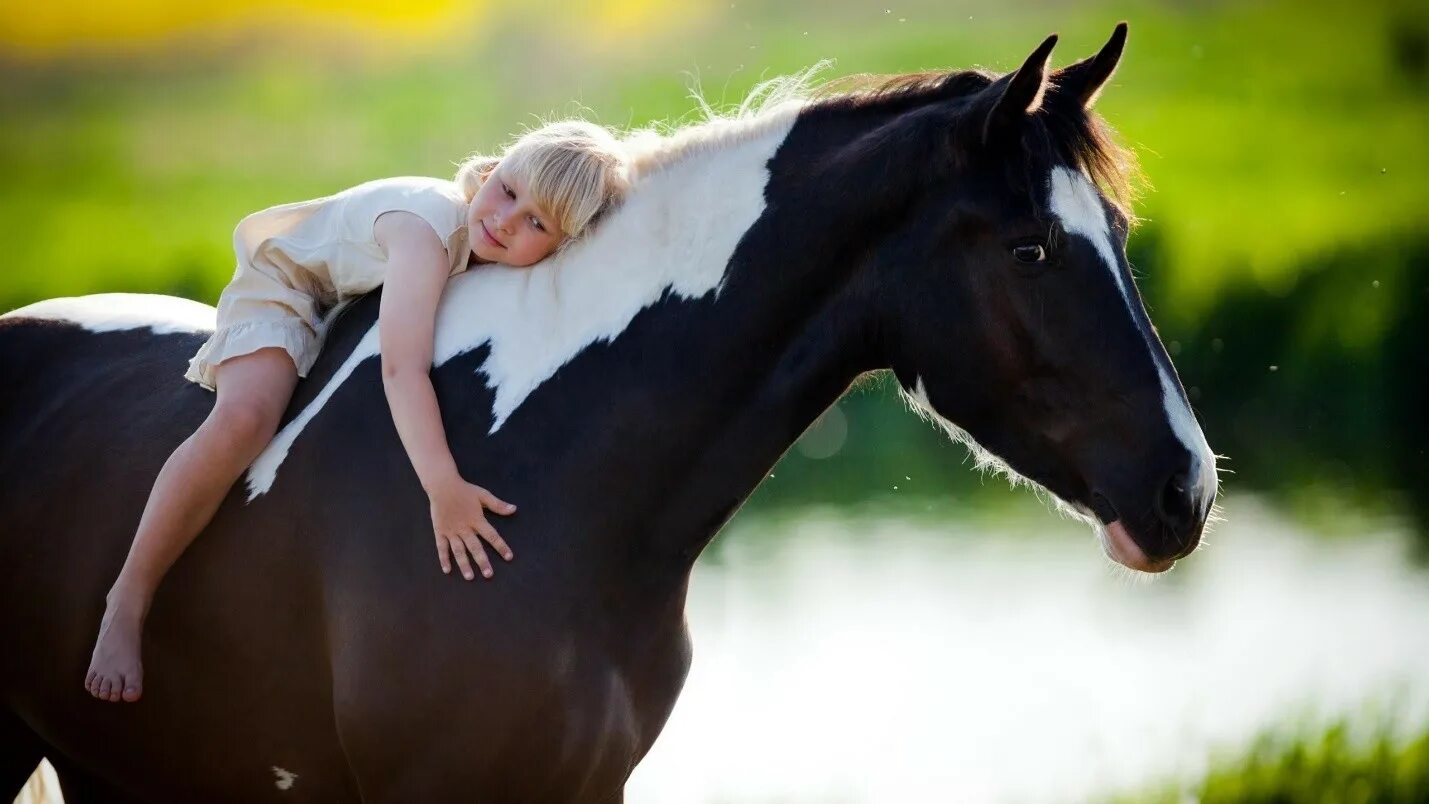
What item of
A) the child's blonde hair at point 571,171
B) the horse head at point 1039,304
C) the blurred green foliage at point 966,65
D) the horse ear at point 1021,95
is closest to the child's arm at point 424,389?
the child's blonde hair at point 571,171

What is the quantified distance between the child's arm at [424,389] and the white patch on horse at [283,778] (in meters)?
0.60

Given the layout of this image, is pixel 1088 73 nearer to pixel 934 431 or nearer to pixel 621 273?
pixel 621 273

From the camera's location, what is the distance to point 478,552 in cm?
230

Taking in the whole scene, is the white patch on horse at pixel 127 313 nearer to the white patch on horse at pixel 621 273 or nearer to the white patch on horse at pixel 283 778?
the white patch on horse at pixel 621 273

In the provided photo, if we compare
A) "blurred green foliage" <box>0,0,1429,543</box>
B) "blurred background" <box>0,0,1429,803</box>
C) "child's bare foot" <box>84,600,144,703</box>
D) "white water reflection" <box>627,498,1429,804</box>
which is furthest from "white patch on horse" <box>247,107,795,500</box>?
"blurred green foliage" <box>0,0,1429,543</box>

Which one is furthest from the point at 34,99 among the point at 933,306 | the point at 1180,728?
the point at 933,306

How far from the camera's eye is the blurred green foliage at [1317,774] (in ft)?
14.1

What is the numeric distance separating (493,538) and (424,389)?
0.29 meters

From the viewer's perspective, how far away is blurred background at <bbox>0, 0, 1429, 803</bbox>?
541cm

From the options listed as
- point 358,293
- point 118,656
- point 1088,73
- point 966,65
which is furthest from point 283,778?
point 966,65

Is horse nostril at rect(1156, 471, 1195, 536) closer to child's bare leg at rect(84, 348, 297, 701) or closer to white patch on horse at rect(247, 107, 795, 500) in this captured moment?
white patch on horse at rect(247, 107, 795, 500)

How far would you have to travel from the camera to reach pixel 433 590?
2.34 m

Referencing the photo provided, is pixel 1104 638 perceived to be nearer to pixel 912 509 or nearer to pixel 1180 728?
pixel 1180 728

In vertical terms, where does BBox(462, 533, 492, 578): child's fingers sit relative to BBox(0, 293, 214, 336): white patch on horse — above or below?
below
